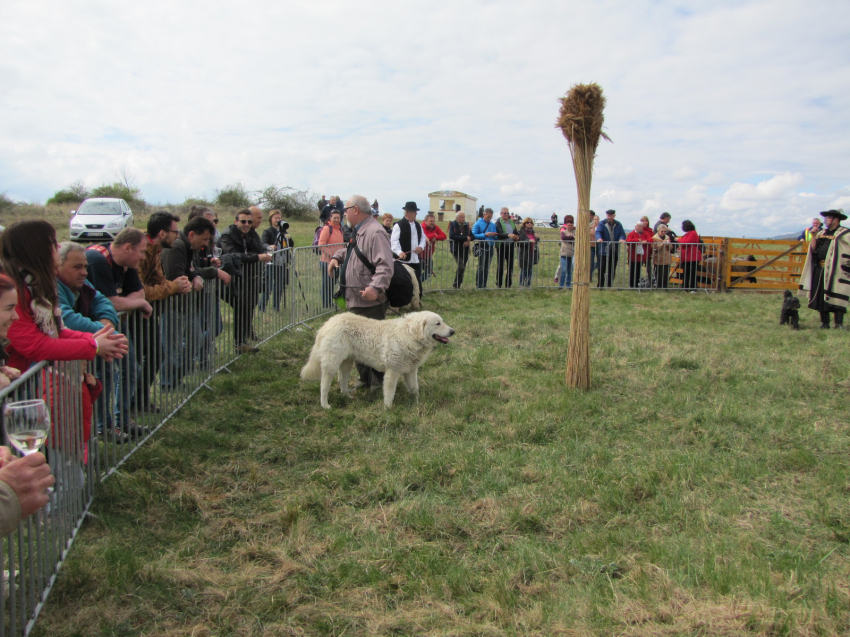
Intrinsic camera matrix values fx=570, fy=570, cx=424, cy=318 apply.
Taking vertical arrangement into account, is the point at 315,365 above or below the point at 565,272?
below

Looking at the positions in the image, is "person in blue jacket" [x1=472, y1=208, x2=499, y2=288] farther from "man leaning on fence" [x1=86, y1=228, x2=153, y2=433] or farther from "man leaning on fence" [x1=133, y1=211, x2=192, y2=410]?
"man leaning on fence" [x1=86, y1=228, x2=153, y2=433]

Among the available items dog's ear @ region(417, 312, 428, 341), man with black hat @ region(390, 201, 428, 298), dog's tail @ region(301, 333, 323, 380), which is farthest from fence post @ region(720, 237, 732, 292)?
dog's tail @ region(301, 333, 323, 380)

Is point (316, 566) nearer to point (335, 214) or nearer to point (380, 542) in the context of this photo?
point (380, 542)

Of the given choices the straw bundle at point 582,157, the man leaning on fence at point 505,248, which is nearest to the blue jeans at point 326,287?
the man leaning on fence at point 505,248

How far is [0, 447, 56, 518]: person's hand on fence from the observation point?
188 cm

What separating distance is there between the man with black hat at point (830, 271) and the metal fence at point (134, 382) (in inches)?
351

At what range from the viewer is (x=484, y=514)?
3811 millimetres

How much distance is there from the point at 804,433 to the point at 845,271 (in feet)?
20.6

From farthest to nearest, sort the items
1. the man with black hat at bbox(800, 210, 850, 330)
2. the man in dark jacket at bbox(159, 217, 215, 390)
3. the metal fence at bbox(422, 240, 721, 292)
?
the metal fence at bbox(422, 240, 721, 292)
the man with black hat at bbox(800, 210, 850, 330)
the man in dark jacket at bbox(159, 217, 215, 390)

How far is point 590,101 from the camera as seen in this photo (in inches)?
234

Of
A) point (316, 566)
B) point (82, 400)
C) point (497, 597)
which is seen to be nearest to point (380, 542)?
point (316, 566)

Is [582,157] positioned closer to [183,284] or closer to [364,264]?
[364,264]

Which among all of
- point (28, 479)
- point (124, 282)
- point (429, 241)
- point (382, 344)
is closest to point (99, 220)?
point (429, 241)

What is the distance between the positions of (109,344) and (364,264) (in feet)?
10.7
